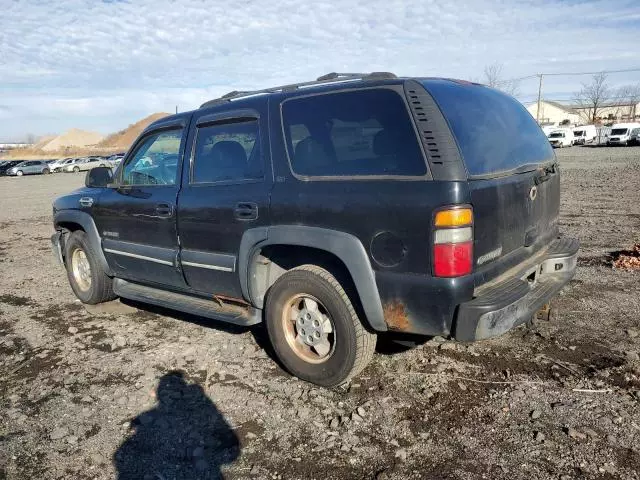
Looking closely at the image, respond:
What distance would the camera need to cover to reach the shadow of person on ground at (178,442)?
9.09 feet

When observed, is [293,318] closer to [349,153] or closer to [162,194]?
[349,153]

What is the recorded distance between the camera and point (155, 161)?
470cm

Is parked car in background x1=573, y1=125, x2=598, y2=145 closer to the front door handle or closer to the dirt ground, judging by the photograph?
the dirt ground

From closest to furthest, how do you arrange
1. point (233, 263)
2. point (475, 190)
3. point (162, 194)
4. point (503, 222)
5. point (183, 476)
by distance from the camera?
point (183, 476) < point (475, 190) < point (503, 222) < point (233, 263) < point (162, 194)

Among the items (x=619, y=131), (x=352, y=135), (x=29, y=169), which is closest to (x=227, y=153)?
(x=352, y=135)

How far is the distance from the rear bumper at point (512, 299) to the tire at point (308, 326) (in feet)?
2.26

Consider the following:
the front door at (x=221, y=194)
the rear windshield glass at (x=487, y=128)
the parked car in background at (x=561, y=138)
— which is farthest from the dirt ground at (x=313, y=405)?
the parked car in background at (x=561, y=138)

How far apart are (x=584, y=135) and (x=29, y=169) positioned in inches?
2056

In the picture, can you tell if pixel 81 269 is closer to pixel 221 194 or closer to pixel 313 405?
pixel 221 194

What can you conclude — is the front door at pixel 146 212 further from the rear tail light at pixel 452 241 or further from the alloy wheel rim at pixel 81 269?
the rear tail light at pixel 452 241

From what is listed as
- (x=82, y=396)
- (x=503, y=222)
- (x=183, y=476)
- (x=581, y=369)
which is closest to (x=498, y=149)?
(x=503, y=222)

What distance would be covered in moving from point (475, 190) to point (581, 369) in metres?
1.67

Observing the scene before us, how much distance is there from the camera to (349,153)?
3.29 m

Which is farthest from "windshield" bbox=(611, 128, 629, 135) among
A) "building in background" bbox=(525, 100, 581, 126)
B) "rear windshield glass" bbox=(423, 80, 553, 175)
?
"building in background" bbox=(525, 100, 581, 126)
